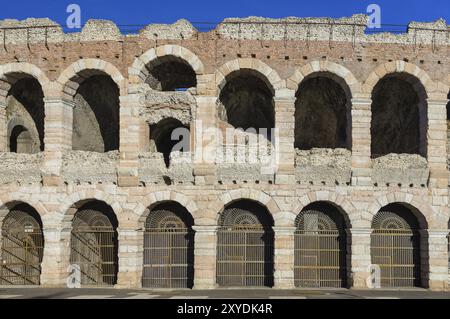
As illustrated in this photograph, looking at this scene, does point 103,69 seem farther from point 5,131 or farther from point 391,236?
point 391,236

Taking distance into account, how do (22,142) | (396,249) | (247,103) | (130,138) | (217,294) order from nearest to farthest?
(217,294), (130,138), (396,249), (22,142), (247,103)

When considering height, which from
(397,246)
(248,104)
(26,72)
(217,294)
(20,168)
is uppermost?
(26,72)

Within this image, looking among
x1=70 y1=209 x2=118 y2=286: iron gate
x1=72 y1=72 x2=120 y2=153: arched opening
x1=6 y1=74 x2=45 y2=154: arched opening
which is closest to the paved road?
x1=70 y1=209 x2=118 y2=286: iron gate

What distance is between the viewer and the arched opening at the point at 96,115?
762 inches

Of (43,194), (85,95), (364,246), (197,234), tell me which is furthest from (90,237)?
(364,246)

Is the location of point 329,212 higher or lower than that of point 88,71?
lower

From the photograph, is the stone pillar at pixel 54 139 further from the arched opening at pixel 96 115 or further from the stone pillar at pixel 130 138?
the stone pillar at pixel 130 138

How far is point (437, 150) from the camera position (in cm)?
1725

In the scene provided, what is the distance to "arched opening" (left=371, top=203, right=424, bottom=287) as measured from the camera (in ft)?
57.4

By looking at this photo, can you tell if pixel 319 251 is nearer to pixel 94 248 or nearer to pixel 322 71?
pixel 322 71

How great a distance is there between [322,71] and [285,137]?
252cm

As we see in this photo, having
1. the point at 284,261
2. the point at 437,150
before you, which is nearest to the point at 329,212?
the point at 284,261

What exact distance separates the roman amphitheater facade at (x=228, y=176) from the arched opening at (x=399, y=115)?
0.22m

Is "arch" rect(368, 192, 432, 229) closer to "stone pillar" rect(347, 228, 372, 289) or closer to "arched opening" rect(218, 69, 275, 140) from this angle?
"stone pillar" rect(347, 228, 372, 289)
